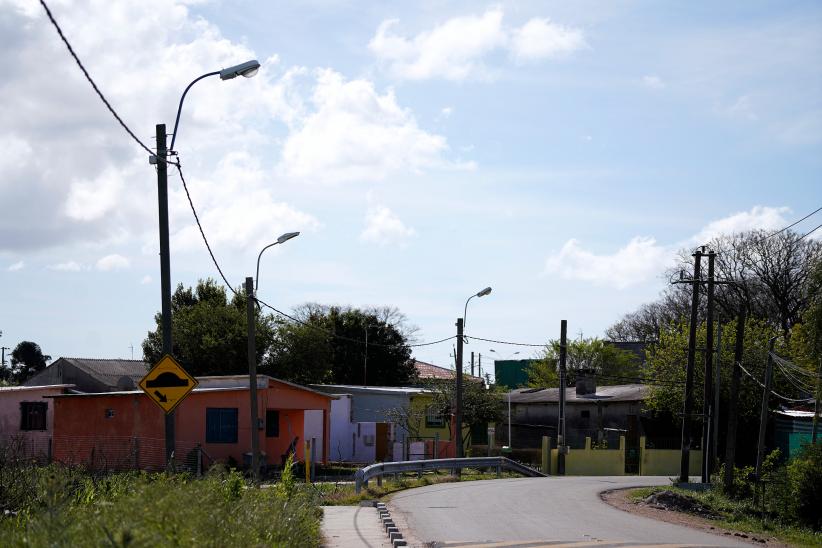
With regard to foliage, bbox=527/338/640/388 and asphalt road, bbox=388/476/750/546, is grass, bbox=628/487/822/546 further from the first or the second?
foliage, bbox=527/338/640/388

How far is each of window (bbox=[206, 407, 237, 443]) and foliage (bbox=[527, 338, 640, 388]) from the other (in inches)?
1825

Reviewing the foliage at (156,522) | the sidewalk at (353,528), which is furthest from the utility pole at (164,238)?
the foliage at (156,522)

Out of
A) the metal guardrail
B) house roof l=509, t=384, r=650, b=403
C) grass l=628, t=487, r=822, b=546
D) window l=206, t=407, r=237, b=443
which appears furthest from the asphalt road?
house roof l=509, t=384, r=650, b=403

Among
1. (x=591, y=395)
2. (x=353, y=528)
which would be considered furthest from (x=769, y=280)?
(x=353, y=528)

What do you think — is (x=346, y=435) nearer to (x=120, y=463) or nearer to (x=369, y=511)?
(x=120, y=463)

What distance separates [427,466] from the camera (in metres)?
33.8

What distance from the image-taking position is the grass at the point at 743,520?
21.7 meters

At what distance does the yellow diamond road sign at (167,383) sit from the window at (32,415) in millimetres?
30695

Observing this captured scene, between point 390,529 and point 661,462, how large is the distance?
34943 millimetres

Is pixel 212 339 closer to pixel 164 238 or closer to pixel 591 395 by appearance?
pixel 591 395

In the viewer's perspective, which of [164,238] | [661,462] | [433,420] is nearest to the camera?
[164,238]

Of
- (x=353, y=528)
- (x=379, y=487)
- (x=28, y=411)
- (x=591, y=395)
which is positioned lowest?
(x=379, y=487)

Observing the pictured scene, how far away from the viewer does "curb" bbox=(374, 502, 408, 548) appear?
15.9m

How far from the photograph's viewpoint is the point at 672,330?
57.9 meters
